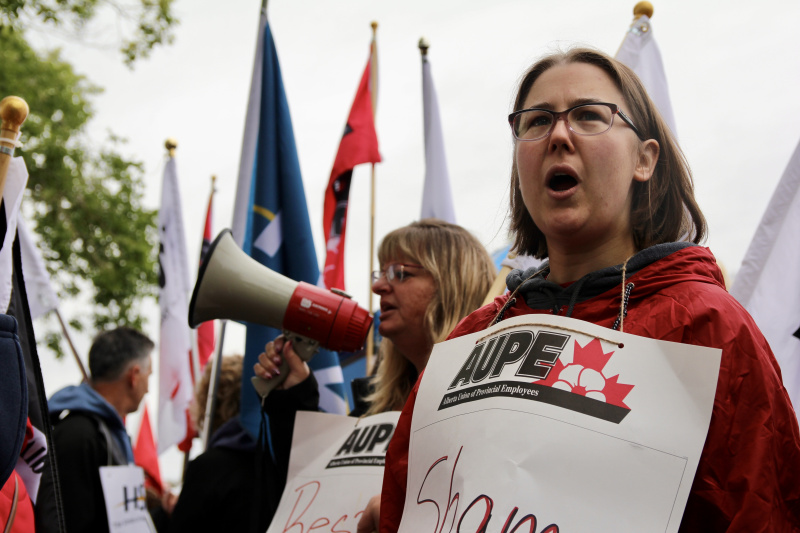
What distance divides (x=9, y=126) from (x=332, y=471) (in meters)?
1.41

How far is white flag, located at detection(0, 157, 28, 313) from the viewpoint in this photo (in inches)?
98.3

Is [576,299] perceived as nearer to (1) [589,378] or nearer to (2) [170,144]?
(1) [589,378]

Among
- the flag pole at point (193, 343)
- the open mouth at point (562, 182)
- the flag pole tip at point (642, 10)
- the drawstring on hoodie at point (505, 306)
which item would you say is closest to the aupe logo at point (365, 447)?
the drawstring on hoodie at point (505, 306)

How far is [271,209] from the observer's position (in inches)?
175

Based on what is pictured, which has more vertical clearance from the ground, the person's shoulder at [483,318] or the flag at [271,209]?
the flag at [271,209]

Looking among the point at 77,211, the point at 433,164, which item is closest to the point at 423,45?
the point at 433,164

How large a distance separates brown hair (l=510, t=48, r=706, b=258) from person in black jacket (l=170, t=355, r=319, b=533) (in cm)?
180

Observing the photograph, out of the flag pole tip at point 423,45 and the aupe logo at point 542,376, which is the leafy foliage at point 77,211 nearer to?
the flag pole tip at point 423,45

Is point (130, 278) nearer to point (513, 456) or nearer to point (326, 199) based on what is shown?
point (326, 199)

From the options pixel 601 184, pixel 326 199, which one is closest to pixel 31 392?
pixel 601 184

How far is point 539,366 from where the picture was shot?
1.44 meters

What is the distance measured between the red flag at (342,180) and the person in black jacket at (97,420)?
133cm

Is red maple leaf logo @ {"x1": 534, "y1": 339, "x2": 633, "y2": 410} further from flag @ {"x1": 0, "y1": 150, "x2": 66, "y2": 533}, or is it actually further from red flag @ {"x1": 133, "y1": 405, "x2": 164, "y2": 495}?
red flag @ {"x1": 133, "y1": 405, "x2": 164, "y2": 495}

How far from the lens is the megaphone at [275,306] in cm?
308
